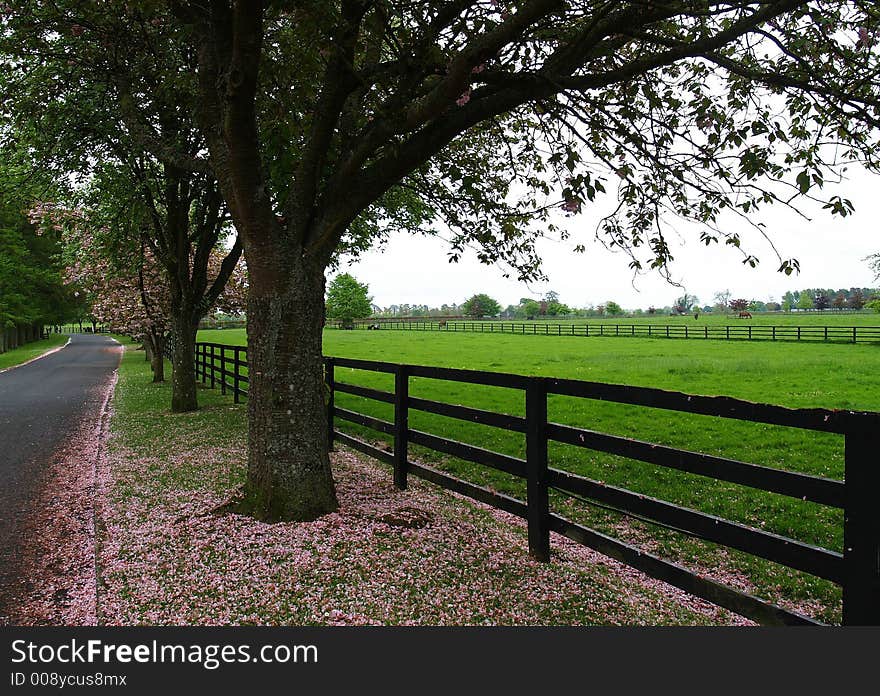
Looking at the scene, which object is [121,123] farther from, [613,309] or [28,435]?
[613,309]

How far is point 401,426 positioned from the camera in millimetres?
7004

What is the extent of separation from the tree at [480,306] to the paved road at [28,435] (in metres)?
158

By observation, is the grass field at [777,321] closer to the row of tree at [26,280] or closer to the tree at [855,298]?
the tree at [855,298]

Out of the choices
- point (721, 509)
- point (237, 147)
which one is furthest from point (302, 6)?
point (721, 509)

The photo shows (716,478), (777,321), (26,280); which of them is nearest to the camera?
(716,478)

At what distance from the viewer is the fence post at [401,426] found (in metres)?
6.94

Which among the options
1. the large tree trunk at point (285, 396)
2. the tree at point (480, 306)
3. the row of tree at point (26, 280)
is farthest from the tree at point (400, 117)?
the tree at point (480, 306)

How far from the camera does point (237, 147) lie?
16.7ft

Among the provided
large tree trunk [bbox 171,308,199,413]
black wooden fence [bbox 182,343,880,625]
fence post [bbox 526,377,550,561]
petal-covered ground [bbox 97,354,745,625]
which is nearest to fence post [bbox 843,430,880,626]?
black wooden fence [bbox 182,343,880,625]

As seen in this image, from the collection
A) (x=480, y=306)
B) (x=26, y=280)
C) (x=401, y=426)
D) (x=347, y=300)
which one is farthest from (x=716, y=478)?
(x=480, y=306)

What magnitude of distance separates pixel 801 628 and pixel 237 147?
550 cm

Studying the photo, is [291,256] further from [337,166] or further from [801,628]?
[801,628]

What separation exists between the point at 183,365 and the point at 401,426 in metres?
9.30

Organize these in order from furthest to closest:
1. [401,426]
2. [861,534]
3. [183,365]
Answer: [183,365], [401,426], [861,534]
